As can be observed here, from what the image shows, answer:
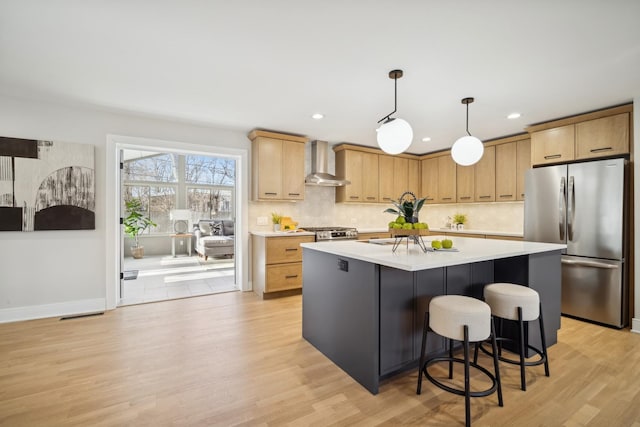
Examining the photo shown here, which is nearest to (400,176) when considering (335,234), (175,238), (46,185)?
(335,234)

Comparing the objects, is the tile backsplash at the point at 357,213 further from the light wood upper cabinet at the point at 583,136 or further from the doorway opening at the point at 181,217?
the light wood upper cabinet at the point at 583,136

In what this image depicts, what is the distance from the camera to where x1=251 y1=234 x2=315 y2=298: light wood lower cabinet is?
153 inches

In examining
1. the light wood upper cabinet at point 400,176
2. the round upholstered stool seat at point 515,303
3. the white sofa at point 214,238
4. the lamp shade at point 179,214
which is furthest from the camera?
the lamp shade at point 179,214

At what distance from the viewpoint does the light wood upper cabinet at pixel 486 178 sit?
15.1 ft

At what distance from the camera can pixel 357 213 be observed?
17.9ft

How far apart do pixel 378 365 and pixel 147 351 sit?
190 cm

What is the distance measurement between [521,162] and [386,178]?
2.03 metres

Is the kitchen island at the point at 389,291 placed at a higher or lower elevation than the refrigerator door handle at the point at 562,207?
lower

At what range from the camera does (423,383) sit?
6.56 feet

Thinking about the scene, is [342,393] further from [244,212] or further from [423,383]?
[244,212]

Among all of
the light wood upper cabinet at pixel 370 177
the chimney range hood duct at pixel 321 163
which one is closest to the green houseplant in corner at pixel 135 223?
the chimney range hood duct at pixel 321 163

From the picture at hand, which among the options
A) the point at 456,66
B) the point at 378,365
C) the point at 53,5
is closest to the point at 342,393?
the point at 378,365

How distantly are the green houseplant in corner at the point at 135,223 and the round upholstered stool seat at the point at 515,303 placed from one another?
7591 mm

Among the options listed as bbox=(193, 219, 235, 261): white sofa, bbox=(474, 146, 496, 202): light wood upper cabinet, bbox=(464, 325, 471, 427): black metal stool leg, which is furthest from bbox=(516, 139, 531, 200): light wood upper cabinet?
bbox=(193, 219, 235, 261): white sofa
